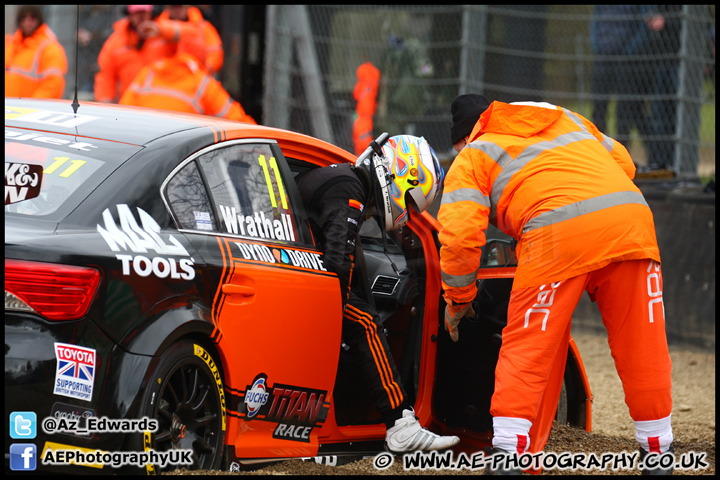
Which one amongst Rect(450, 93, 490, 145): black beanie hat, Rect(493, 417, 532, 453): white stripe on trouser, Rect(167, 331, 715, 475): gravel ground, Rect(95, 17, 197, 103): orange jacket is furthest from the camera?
Rect(95, 17, 197, 103): orange jacket

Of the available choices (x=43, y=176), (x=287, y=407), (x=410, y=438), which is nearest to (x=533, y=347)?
(x=410, y=438)

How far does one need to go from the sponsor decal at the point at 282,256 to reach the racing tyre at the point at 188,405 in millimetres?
451

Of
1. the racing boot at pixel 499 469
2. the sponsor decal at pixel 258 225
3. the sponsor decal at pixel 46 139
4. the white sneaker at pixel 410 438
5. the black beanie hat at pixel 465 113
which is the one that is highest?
the black beanie hat at pixel 465 113

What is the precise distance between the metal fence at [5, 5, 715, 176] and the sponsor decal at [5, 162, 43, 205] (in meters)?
5.69

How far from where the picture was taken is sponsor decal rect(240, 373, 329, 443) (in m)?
3.74

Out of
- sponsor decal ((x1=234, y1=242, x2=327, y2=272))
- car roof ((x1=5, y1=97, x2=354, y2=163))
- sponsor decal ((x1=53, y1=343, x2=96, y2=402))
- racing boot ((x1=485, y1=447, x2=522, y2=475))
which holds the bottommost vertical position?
racing boot ((x1=485, y1=447, x2=522, y2=475))

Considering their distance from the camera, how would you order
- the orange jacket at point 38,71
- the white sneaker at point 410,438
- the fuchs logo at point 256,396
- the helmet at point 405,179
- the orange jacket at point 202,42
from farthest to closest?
the orange jacket at point 202,42, the orange jacket at point 38,71, the helmet at point 405,179, the white sneaker at point 410,438, the fuchs logo at point 256,396

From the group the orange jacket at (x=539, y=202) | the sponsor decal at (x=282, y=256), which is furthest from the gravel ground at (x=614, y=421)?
the orange jacket at (x=539, y=202)

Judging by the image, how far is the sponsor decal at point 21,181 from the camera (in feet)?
10.6

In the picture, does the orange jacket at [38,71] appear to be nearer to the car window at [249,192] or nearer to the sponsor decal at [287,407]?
the car window at [249,192]

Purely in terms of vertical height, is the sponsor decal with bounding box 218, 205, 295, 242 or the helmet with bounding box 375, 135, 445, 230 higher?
the helmet with bounding box 375, 135, 445, 230

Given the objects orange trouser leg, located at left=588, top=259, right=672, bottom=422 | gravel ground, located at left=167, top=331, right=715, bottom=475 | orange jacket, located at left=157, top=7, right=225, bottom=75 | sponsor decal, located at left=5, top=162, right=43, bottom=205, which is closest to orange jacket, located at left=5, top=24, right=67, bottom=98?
orange jacket, located at left=157, top=7, right=225, bottom=75

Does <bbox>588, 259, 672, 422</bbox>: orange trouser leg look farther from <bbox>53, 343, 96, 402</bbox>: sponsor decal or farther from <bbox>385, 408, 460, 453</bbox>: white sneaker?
<bbox>53, 343, 96, 402</bbox>: sponsor decal

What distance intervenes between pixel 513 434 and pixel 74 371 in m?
1.76
